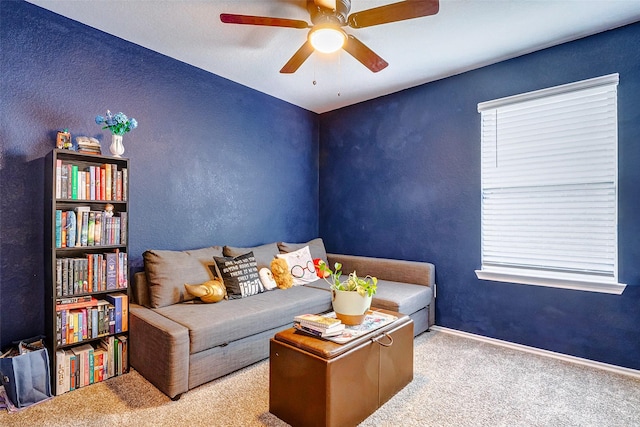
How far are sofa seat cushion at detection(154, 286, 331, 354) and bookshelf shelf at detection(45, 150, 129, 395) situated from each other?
15.7 inches

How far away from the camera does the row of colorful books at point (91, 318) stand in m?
2.20

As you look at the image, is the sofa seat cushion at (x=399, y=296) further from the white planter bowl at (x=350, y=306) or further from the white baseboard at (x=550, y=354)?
the white planter bowl at (x=350, y=306)

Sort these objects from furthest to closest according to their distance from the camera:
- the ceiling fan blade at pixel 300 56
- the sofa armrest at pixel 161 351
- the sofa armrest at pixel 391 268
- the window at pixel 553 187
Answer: the sofa armrest at pixel 391 268
the window at pixel 553 187
the ceiling fan blade at pixel 300 56
the sofa armrest at pixel 161 351

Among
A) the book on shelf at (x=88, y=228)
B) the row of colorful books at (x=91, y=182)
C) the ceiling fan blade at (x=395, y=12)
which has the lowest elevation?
the book on shelf at (x=88, y=228)

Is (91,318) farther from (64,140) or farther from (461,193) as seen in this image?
(461,193)

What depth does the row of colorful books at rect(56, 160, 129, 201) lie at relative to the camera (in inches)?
87.9

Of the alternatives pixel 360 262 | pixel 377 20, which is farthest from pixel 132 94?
pixel 360 262

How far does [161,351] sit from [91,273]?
77 centimetres

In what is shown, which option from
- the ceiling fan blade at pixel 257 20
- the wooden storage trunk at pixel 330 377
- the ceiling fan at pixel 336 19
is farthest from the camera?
the ceiling fan blade at pixel 257 20

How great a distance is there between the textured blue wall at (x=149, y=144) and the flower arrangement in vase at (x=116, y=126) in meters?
0.31

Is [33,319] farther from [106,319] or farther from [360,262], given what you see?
[360,262]

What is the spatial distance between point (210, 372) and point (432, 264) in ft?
7.88

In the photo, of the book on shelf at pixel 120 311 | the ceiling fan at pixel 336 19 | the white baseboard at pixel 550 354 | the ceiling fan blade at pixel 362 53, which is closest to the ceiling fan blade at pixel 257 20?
the ceiling fan at pixel 336 19

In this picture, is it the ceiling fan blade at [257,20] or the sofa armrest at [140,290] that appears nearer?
the ceiling fan blade at [257,20]
